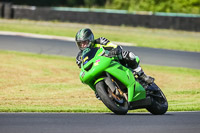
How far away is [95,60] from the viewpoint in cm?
794

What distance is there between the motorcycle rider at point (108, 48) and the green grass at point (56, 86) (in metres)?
1.36

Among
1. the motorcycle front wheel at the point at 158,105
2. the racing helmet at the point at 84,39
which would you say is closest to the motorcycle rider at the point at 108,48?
the racing helmet at the point at 84,39

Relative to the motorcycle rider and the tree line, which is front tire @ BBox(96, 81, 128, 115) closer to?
the motorcycle rider

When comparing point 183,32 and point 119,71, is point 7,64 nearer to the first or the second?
point 119,71

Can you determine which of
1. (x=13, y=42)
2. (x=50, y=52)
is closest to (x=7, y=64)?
(x=50, y=52)

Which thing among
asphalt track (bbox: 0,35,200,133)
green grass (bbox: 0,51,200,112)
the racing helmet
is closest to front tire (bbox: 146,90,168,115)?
asphalt track (bbox: 0,35,200,133)

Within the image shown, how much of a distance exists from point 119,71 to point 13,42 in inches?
642

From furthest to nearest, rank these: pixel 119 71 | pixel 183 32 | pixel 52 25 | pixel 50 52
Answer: pixel 52 25 < pixel 183 32 < pixel 50 52 < pixel 119 71

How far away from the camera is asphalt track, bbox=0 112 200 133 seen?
6.29 metres

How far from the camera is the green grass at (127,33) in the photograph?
89.4 feet

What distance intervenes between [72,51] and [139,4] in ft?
68.7

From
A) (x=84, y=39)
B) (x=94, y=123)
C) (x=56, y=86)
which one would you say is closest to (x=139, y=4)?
(x=56, y=86)

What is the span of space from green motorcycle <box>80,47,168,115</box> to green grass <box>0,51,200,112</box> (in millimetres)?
1364

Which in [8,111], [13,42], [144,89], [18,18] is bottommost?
[18,18]
